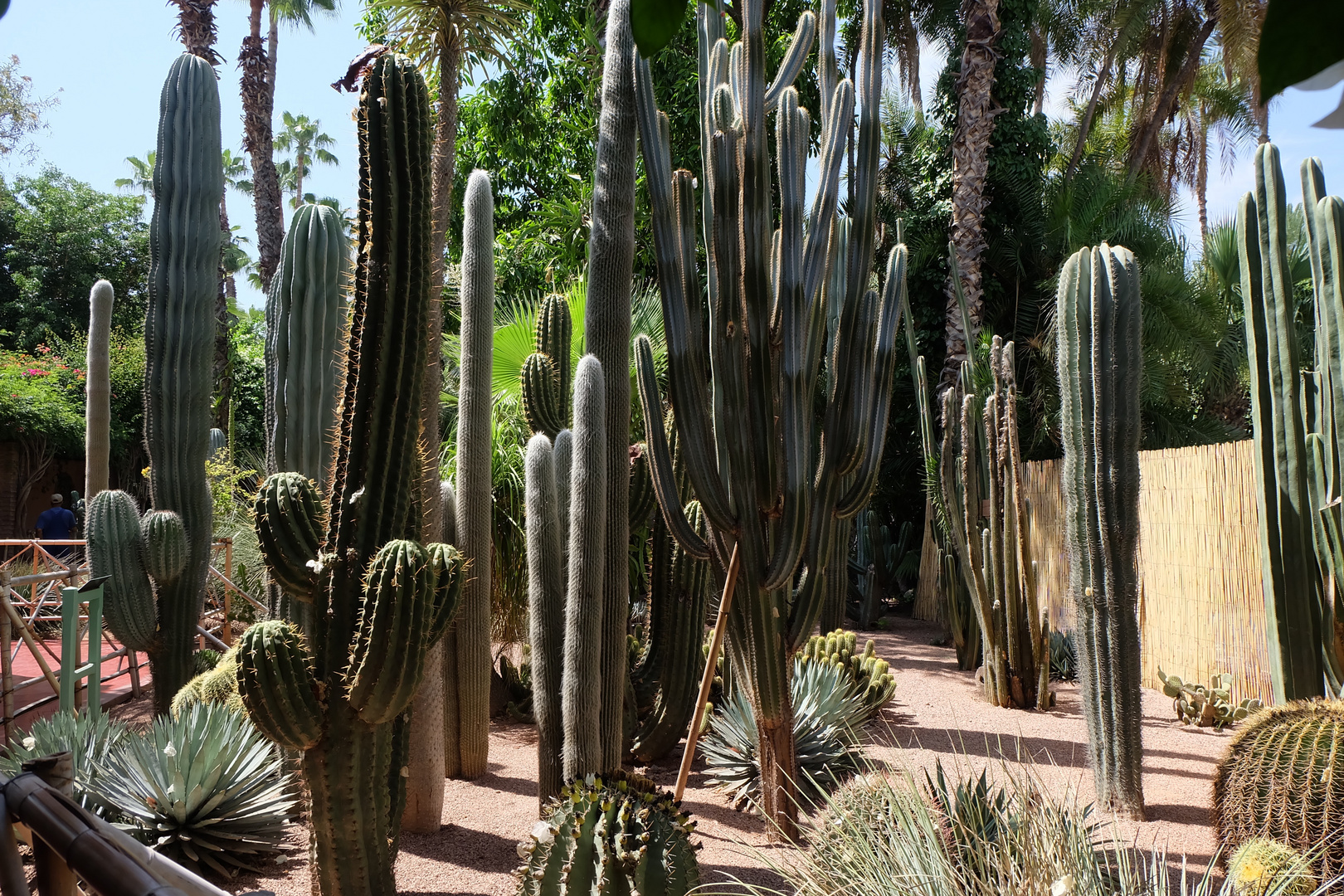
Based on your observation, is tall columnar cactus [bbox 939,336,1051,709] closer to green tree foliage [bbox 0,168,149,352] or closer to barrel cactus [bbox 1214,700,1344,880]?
barrel cactus [bbox 1214,700,1344,880]

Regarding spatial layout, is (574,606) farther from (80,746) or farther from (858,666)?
(858,666)

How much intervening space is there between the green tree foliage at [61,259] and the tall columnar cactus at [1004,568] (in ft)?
66.1

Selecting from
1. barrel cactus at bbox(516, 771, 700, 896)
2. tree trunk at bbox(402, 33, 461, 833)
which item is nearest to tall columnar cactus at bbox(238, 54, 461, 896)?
tree trunk at bbox(402, 33, 461, 833)

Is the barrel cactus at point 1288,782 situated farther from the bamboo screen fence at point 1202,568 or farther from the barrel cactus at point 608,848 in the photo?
the bamboo screen fence at point 1202,568

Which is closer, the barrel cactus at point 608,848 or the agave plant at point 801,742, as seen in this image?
the barrel cactus at point 608,848

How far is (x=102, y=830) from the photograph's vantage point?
3.84 feet

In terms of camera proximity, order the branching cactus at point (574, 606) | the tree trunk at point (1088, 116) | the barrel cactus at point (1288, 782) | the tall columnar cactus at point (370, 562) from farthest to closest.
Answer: the tree trunk at point (1088, 116) → the branching cactus at point (574, 606) → the barrel cactus at point (1288, 782) → the tall columnar cactus at point (370, 562)

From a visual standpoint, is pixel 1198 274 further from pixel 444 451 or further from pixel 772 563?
pixel 772 563

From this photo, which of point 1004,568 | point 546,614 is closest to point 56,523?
point 546,614

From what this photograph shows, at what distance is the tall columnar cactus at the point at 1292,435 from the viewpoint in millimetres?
4262

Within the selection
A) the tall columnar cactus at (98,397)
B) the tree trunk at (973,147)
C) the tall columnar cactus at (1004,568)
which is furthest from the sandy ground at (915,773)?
the tree trunk at (973,147)

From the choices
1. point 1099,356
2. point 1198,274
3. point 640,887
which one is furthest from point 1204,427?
point 640,887

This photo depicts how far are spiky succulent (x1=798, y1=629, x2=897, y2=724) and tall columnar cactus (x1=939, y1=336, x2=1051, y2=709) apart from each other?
1.07m

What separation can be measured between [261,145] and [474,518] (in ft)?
44.5
